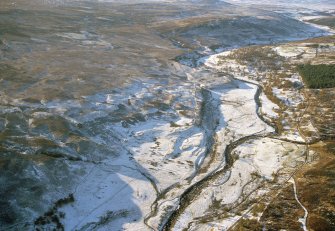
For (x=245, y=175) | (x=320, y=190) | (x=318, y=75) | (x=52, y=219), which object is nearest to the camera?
(x=52, y=219)

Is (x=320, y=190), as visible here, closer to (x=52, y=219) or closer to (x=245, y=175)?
(x=245, y=175)

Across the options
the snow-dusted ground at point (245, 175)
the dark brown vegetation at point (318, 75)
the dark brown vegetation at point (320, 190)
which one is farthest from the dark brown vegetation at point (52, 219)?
the dark brown vegetation at point (318, 75)

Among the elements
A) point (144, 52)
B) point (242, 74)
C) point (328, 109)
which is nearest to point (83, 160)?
point (328, 109)

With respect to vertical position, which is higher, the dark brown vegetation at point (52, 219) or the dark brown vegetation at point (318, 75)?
the dark brown vegetation at point (318, 75)

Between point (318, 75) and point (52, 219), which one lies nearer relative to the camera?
point (52, 219)

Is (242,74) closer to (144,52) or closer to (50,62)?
(144,52)

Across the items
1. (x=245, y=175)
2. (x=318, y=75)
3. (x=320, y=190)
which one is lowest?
(x=245, y=175)

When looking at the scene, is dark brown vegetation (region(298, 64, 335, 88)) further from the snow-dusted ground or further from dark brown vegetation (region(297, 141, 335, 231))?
dark brown vegetation (region(297, 141, 335, 231))

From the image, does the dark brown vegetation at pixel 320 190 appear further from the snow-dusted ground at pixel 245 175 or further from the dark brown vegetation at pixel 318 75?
the dark brown vegetation at pixel 318 75

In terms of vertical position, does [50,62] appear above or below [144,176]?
above

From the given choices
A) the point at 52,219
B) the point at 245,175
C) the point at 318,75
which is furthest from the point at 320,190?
the point at 318,75

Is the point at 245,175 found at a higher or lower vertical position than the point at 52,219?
higher
